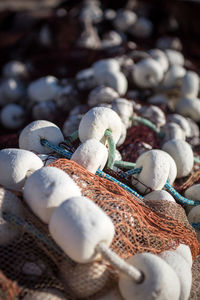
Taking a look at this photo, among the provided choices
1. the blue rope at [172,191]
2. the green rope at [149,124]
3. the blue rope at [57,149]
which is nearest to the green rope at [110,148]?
the blue rope at [172,191]

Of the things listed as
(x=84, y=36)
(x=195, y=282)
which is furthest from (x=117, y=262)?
(x=84, y=36)

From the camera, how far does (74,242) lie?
3.43 ft

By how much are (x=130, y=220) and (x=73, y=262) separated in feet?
0.94

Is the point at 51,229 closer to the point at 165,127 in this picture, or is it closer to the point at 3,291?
the point at 3,291

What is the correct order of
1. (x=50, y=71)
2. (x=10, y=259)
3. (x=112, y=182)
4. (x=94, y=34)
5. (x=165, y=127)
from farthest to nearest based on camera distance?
(x=94, y=34) → (x=50, y=71) → (x=165, y=127) → (x=112, y=182) → (x=10, y=259)

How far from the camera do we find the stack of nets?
1.12 meters

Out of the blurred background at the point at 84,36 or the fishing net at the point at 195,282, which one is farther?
the blurred background at the point at 84,36

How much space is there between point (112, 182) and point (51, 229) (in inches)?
15.9

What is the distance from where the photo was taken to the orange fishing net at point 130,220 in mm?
1253

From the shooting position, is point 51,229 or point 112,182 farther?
point 112,182

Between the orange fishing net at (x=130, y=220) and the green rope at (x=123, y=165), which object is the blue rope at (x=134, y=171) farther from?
the orange fishing net at (x=130, y=220)

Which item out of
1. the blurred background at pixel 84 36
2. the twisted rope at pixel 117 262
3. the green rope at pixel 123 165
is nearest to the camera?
the twisted rope at pixel 117 262

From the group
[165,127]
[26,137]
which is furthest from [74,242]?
[165,127]

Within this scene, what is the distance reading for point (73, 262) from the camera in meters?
1.15
